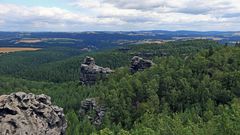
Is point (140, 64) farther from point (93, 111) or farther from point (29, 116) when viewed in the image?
point (29, 116)

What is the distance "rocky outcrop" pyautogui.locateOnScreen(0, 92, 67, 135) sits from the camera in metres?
85.1

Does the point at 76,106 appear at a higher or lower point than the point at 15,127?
lower

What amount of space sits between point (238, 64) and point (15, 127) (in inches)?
3473

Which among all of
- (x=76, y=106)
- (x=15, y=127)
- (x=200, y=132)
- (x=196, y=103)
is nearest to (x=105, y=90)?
(x=76, y=106)

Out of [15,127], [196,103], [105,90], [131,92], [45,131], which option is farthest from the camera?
[105,90]

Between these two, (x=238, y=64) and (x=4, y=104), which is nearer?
(x=4, y=104)

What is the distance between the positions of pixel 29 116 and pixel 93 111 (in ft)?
132

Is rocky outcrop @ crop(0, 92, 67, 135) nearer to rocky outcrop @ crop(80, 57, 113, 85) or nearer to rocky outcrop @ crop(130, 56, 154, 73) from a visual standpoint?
rocky outcrop @ crop(130, 56, 154, 73)

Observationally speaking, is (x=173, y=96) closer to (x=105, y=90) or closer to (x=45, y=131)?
(x=105, y=90)

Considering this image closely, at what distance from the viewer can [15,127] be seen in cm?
8488

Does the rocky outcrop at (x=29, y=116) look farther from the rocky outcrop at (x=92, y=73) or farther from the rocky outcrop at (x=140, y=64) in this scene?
the rocky outcrop at (x=92, y=73)

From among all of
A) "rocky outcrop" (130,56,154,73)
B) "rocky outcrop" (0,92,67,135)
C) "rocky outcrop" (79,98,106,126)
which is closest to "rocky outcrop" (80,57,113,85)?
"rocky outcrop" (130,56,154,73)

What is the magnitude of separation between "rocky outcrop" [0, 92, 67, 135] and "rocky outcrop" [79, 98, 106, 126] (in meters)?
29.2

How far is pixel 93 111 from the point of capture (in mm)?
128875
